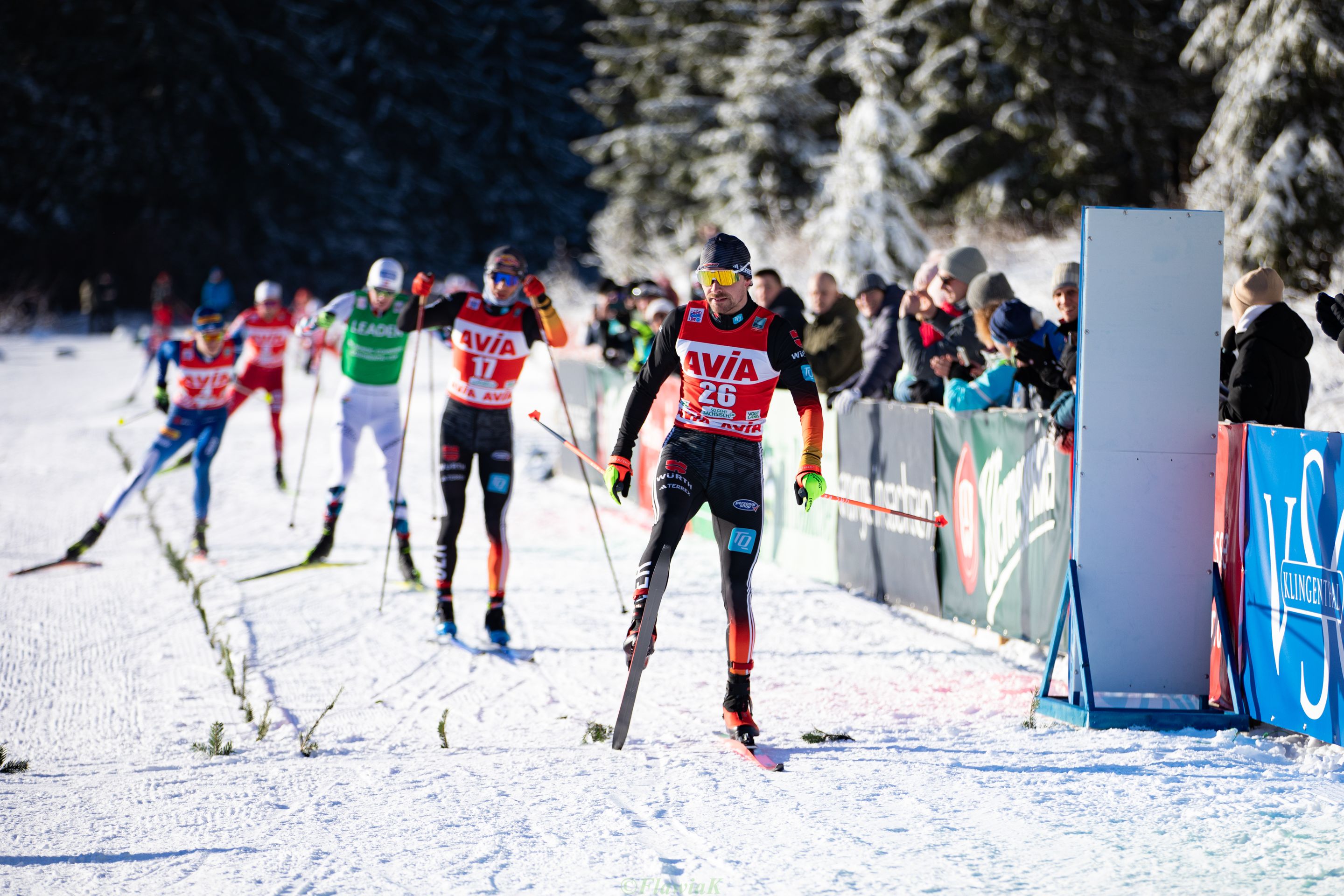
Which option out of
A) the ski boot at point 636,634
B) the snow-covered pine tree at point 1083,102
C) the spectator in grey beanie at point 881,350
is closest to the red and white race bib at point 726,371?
the ski boot at point 636,634

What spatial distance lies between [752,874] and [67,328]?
44.4 meters

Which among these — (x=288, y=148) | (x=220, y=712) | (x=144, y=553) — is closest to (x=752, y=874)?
(x=220, y=712)

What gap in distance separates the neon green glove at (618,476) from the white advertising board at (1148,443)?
79.4 inches

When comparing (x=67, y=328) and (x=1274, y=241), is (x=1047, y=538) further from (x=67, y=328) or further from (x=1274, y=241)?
(x=67, y=328)

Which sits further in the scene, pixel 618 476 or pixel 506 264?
pixel 506 264

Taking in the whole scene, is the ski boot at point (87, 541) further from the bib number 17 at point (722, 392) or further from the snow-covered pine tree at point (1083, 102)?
the snow-covered pine tree at point (1083, 102)

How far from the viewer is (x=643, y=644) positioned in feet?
17.1

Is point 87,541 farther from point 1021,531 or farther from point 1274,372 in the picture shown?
point 1274,372

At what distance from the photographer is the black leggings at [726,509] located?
17.5 ft

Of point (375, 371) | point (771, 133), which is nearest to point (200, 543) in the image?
point (375, 371)

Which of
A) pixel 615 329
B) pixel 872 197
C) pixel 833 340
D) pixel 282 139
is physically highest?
pixel 282 139

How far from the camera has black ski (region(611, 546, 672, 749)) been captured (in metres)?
5.12

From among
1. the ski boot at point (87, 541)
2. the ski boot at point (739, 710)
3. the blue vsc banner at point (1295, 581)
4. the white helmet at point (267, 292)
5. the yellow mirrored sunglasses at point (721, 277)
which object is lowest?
the ski boot at point (739, 710)

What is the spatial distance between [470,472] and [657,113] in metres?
28.3
